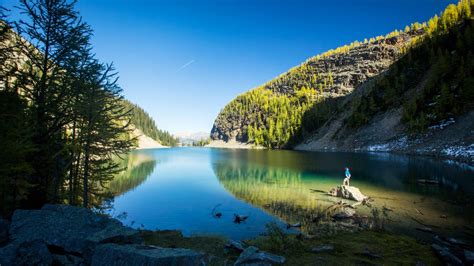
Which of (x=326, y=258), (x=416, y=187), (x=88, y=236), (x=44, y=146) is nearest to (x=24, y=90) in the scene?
(x=44, y=146)

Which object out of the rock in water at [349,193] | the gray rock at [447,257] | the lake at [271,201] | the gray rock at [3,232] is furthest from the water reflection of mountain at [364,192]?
the gray rock at [3,232]

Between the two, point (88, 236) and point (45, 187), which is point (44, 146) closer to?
point (45, 187)

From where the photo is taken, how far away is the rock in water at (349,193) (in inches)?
912

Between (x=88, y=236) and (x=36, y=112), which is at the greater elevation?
(x=36, y=112)

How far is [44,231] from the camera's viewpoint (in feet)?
23.7

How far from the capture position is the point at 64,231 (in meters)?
7.48

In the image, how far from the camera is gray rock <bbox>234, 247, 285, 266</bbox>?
8.31m

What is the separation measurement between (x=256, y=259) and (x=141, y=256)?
4.51m

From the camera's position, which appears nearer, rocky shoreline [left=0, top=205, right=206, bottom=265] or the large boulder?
the large boulder

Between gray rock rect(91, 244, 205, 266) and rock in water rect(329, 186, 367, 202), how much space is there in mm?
21543

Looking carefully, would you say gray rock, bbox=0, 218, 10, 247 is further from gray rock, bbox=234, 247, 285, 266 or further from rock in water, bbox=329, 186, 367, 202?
rock in water, bbox=329, 186, 367, 202

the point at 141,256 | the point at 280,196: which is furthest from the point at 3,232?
the point at 280,196

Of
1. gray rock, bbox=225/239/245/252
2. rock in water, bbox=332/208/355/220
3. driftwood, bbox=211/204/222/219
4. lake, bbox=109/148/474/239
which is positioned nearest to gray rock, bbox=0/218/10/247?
gray rock, bbox=225/239/245/252

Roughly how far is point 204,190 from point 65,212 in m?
23.1
